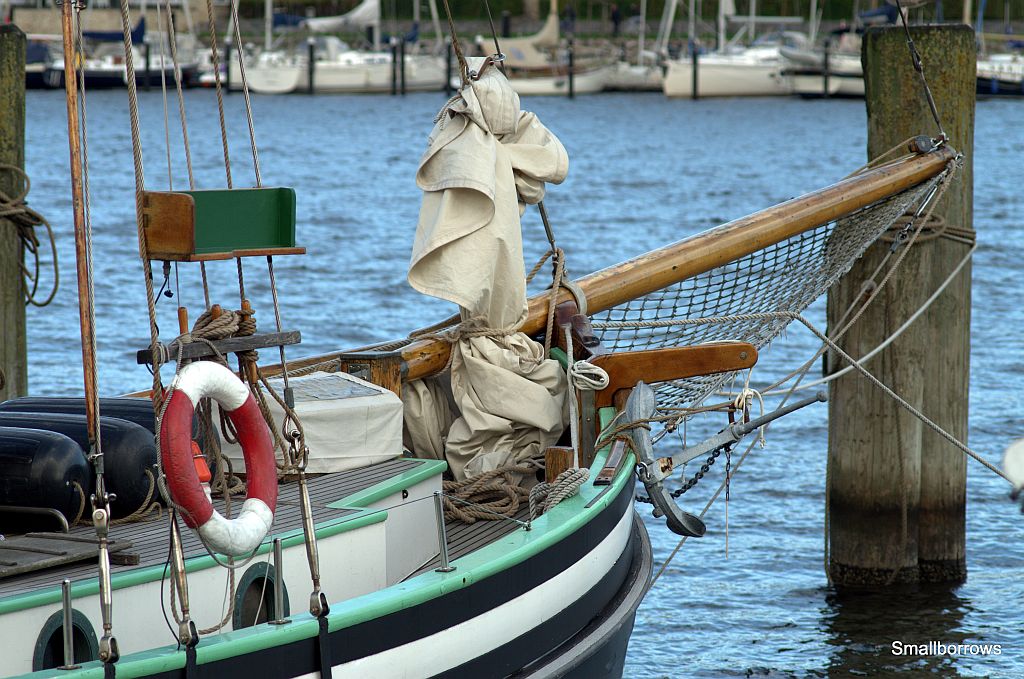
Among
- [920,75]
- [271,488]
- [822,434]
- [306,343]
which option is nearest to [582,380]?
[271,488]

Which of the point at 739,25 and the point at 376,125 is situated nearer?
the point at 376,125

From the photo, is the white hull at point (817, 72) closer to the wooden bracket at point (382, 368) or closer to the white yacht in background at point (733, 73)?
the white yacht in background at point (733, 73)

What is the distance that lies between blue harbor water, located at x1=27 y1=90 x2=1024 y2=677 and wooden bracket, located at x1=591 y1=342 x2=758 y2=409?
6.39 feet

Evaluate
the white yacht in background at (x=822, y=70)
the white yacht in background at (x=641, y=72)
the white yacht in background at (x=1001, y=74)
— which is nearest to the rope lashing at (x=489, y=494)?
the white yacht in background at (x=1001, y=74)

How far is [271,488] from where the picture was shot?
4203 mm

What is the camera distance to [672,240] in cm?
2642

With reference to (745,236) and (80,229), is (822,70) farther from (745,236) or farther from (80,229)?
(80,229)

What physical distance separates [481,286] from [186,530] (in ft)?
6.18

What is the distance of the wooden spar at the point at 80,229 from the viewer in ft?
13.5

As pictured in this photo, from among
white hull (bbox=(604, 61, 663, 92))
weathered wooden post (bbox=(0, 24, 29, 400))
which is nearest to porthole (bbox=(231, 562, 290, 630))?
weathered wooden post (bbox=(0, 24, 29, 400))

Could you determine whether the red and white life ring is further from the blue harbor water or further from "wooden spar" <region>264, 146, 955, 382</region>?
"wooden spar" <region>264, 146, 955, 382</region>

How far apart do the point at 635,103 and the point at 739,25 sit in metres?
9.61

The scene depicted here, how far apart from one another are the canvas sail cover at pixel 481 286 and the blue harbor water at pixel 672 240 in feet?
4.57

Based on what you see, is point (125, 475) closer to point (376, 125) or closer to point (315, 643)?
point (315, 643)
